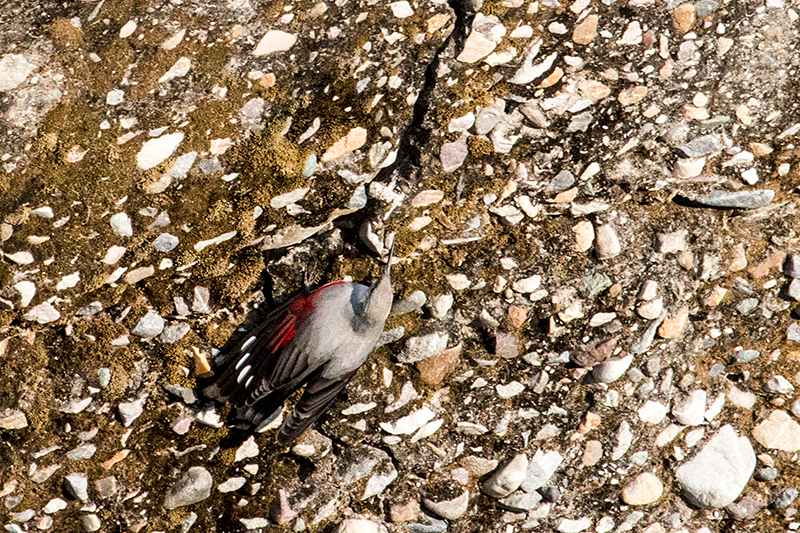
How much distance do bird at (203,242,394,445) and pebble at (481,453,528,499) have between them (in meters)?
0.99

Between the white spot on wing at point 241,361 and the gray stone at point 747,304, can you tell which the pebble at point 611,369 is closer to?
the gray stone at point 747,304

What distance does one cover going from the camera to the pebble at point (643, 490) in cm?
411

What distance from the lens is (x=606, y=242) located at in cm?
381

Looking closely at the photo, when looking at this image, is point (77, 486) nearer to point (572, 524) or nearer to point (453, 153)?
point (453, 153)

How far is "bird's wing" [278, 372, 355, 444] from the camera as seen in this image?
364 cm

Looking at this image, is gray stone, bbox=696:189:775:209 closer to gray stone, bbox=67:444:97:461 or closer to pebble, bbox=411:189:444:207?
pebble, bbox=411:189:444:207

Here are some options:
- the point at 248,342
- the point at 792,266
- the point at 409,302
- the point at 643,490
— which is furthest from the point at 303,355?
the point at 792,266

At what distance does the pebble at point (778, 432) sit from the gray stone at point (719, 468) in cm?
11

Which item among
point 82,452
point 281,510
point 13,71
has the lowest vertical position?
point 281,510

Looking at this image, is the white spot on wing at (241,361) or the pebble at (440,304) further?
the pebble at (440,304)

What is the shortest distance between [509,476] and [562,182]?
155cm

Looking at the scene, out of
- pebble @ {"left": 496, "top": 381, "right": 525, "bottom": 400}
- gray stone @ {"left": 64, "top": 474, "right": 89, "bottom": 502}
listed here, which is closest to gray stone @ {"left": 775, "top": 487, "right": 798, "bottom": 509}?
pebble @ {"left": 496, "top": 381, "right": 525, "bottom": 400}

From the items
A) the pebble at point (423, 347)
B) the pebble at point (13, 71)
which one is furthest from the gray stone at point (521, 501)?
the pebble at point (13, 71)

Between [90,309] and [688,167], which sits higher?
[90,309]
